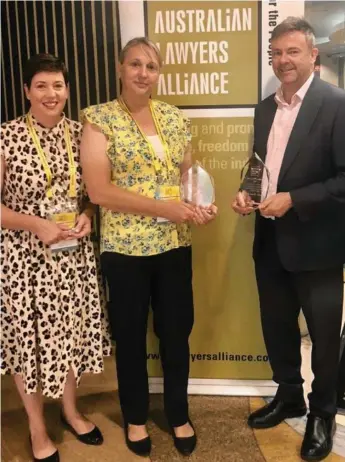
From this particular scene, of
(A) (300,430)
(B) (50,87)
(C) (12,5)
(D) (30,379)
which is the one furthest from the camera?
(C) (12,5)

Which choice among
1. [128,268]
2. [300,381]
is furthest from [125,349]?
[300,381]

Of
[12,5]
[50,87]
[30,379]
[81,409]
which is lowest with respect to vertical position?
[81,409]

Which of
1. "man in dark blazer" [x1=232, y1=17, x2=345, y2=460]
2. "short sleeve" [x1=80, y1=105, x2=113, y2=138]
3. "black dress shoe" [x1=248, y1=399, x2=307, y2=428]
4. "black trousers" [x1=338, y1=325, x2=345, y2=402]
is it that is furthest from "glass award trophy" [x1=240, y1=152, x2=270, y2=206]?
"black dress shoe" [x1=248, y1=399, x2=307, y2=428]

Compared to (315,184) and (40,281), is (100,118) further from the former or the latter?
(315,184)

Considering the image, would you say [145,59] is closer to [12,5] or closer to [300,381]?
[12,5]

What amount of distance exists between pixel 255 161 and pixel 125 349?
3.00 ft

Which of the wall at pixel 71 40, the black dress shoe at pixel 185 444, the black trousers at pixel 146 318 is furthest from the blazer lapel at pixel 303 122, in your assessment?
the wall at pixel 71 40

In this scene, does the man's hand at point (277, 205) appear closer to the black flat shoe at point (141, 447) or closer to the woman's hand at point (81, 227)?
the woman's hand at point (81, 227)

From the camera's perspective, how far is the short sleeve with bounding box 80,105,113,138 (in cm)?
189

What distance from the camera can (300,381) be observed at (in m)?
2.32

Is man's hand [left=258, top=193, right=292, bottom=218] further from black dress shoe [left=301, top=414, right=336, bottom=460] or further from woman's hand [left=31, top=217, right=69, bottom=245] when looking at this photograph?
black dress shoe [left=301, top=414, right=336, bottom=460]

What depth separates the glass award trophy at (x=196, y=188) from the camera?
1956 millimetres

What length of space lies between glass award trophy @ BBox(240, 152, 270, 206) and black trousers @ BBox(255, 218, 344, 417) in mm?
175

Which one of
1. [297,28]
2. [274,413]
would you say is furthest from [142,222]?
[274,413]
